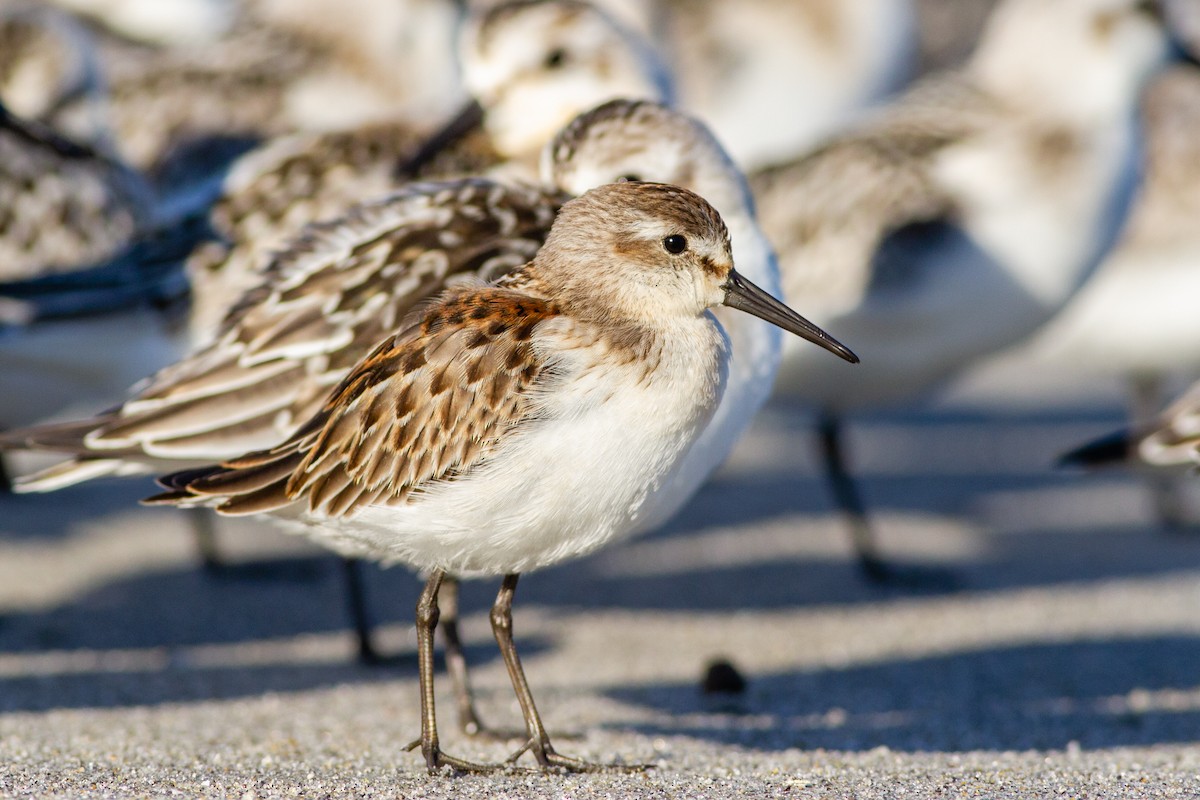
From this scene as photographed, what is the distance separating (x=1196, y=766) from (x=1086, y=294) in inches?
195

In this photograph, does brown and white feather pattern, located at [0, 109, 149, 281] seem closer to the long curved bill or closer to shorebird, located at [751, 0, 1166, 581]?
shorebird, located at [751, 0, 1166, 581]

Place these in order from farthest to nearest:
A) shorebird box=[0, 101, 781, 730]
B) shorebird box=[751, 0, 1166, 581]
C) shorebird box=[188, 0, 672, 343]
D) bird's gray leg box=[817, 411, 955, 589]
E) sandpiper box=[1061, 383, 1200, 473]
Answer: bird's gray leg box=[817, 411, 955, 589] < shorebird box=[751, 0, 1166, 581] < shorebird box=[188, 0, 672, 343] < sandpiper box=[1061, 383, 1200, 473] < shorebird box=[0, 101, 781, 730]

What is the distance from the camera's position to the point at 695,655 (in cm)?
605

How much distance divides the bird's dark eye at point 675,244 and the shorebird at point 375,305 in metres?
0.56

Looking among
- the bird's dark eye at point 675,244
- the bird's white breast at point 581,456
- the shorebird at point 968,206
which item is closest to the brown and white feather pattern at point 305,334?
the bird's dark eye at point 675,244

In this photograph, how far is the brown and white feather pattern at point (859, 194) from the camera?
708cm

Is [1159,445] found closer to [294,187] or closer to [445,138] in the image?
[445,138]

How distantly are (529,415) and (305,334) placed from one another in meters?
1.27

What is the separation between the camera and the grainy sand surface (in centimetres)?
377

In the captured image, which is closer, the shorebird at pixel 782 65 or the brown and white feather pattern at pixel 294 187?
the brown and white feather pattern at pixel 294 187

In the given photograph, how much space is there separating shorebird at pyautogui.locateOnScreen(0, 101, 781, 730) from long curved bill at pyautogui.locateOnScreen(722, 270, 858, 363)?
14.7 inches

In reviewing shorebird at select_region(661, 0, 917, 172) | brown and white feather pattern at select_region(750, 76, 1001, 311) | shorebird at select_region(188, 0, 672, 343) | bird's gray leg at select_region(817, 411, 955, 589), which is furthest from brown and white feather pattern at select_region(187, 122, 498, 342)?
shorebird at select_region(661, 0, 917, 172)

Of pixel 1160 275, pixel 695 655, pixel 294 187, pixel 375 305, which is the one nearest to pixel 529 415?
pixel 375 305

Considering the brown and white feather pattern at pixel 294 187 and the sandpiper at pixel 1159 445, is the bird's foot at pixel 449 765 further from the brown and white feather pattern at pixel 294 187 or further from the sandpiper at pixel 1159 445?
the brown and white feather pattern at pixel 294 187
